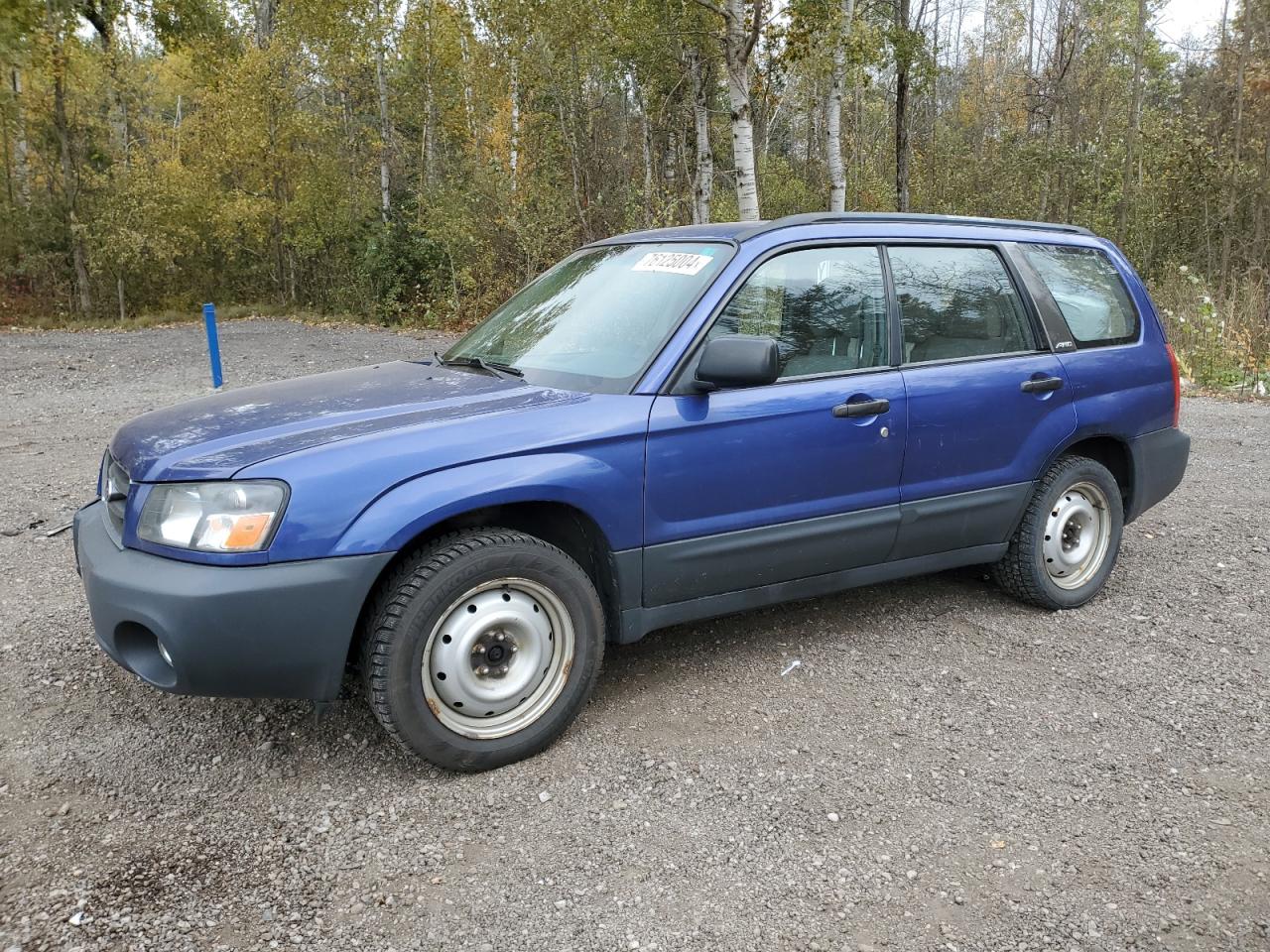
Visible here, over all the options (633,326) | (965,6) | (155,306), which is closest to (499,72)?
(155,306)

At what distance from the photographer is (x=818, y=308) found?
3.82m

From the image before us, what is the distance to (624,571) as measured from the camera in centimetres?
331

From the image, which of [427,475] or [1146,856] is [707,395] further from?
[1146,856]

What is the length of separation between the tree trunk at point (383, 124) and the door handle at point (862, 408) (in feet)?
70.8

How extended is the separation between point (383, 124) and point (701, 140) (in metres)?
8.45

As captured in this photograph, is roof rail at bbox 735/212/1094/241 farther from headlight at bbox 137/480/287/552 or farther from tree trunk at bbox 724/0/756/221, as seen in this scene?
tree trunk at bbox 724/0/756/221

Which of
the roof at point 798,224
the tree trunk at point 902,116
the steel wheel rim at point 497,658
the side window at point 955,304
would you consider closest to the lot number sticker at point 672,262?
the roof at point 798,224

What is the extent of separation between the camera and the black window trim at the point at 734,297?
3.38 m

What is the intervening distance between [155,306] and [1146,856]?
101ft

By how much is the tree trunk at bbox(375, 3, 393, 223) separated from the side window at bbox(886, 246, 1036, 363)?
21164mm

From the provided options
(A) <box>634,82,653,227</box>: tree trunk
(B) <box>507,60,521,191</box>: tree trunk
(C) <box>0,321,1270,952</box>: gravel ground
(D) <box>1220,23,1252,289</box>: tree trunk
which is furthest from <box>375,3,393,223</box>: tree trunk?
(C) <box>0,321,1270,952</box>: gravel ground

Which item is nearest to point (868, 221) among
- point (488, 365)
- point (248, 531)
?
point (488, 365)

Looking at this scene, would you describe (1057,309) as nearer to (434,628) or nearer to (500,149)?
(434,628)

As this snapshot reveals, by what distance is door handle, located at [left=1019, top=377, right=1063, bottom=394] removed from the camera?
4.17 meters
